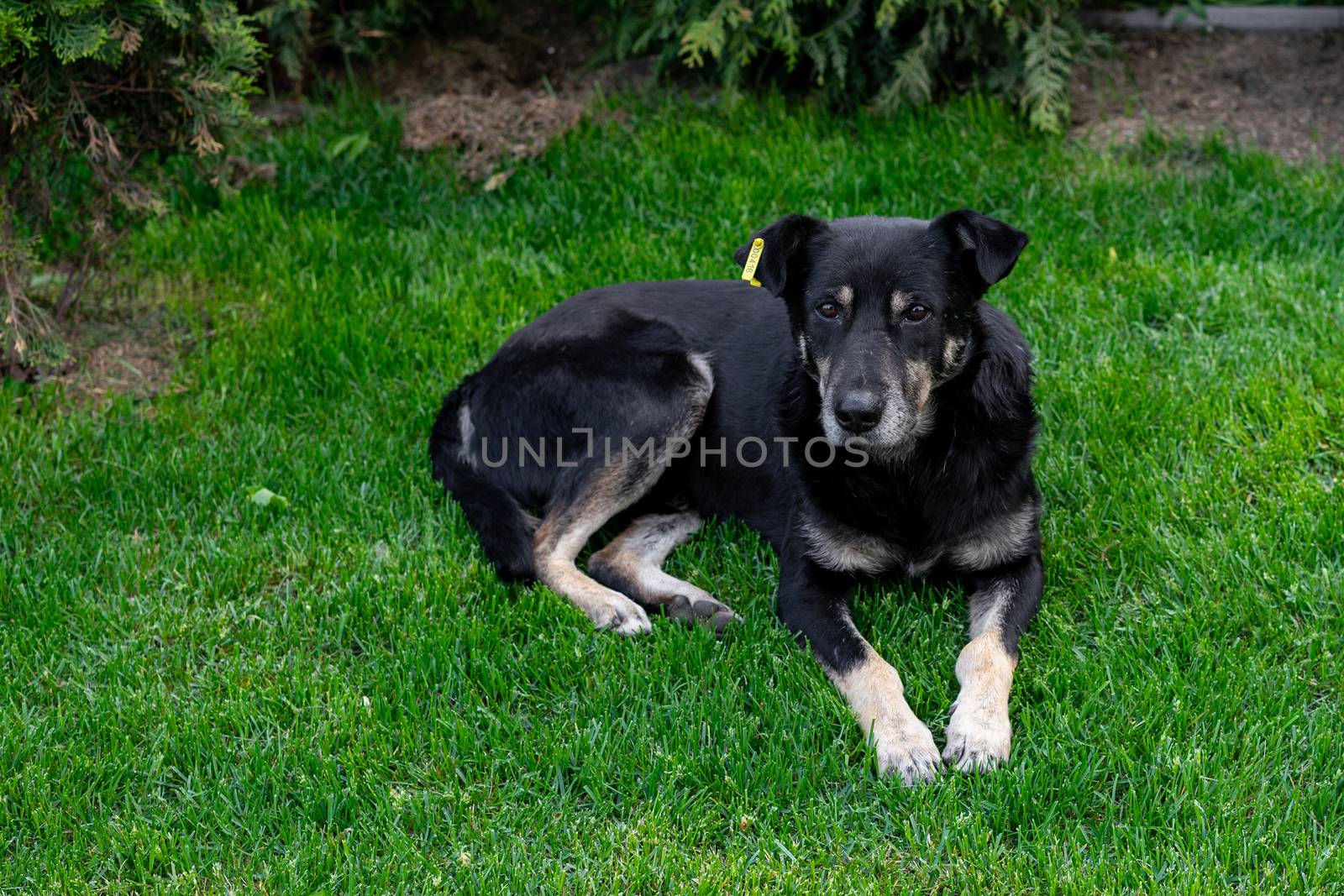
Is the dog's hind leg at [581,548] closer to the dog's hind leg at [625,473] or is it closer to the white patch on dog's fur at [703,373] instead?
the dog's hind leg at [625,473]

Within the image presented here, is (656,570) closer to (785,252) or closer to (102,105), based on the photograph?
(785,252)

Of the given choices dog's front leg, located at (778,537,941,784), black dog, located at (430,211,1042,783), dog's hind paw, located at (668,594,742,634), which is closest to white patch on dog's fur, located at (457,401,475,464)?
black dog, located at (430,211,1042,783)

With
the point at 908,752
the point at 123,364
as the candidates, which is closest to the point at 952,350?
the point at 908,752

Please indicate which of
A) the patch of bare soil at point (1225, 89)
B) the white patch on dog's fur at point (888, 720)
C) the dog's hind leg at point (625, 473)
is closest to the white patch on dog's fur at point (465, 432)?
the dog's hind leg at point (625, 473)

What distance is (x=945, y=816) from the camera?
10.3ft

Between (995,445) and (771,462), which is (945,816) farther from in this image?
(771,462)

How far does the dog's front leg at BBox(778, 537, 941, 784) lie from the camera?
3.34m

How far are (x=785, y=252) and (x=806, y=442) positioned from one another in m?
0.62

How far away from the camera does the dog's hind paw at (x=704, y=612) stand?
404 cm

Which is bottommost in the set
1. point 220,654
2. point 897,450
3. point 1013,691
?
point 220,654

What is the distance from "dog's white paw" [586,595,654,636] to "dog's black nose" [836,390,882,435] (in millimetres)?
956

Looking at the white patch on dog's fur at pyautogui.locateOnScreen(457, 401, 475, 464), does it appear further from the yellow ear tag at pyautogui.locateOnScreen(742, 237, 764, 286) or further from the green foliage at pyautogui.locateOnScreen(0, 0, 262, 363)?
the green foliage at pyautogui.locateOnScreen(0, 0, 262, 363)

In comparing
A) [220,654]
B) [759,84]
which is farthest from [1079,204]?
[220,654]

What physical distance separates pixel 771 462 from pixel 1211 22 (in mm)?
4665
